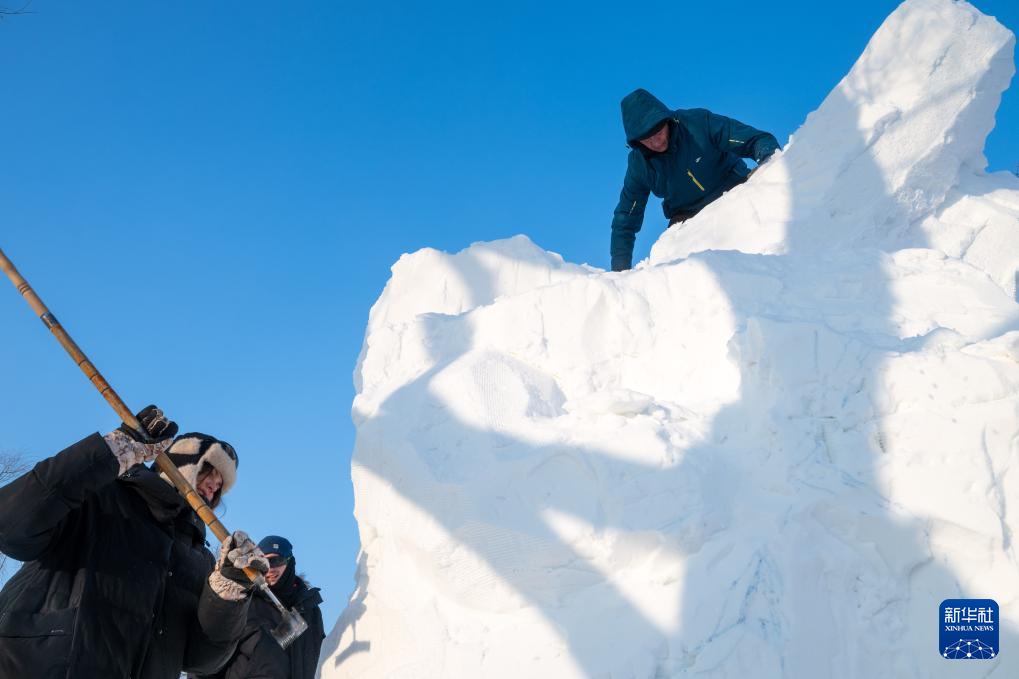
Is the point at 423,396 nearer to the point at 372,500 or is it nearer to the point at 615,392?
the point at 372,500

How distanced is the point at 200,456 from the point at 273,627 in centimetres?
72

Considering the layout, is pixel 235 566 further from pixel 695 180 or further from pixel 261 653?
pixel 695 180

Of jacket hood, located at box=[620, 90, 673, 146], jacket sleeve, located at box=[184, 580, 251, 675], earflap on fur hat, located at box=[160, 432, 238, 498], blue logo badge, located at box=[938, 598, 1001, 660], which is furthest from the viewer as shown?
jacket hood, located at box=[620, 90, 673, 146]

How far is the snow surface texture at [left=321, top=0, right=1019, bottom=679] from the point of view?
2707mm

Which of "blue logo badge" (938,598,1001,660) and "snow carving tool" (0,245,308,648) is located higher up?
"snow carving tool" (0,245,308,648)

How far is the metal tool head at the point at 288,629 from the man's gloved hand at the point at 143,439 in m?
0.88

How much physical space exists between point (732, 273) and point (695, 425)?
3.01ft

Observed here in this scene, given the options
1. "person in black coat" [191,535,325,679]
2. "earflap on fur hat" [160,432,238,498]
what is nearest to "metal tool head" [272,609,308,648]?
"person in black coat" [191,535,325,679]

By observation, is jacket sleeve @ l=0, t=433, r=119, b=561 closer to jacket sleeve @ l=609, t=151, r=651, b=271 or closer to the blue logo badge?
the blue logo badge

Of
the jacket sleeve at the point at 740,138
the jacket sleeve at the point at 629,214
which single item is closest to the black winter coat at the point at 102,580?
the jacket sleeve at the point at 629,214

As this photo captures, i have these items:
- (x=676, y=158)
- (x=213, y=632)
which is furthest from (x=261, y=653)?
(x=676, y=158)

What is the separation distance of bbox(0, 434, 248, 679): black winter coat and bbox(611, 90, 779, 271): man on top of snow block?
3434 millimetres

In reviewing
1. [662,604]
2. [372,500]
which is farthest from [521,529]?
[372,500]

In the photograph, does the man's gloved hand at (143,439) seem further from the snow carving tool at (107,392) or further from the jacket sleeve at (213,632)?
the jacket sleeve at (213,632)
